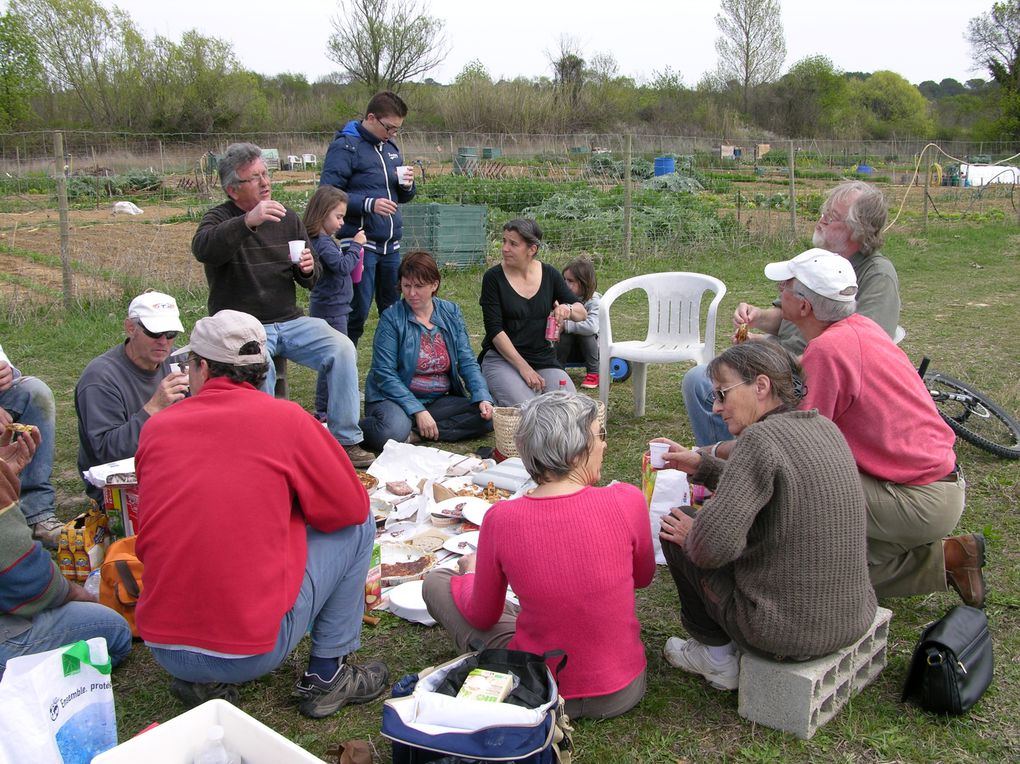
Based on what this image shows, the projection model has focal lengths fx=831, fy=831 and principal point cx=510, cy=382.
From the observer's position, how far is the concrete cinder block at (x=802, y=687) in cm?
245

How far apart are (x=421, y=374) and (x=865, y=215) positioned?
2668 mm

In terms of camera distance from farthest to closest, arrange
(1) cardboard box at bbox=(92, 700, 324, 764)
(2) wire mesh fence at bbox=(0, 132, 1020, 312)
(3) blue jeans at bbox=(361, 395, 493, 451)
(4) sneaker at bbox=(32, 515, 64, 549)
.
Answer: (2) wire mesh fence at bbox=(0, 132, 1020, 312) → (3) blue jeans at bbox=(361, 395, 493, 451) → (4) sneaker at bbox=(32, 515, 64, 549) → (1) cardboard box at bbox=(92, 700, 324, 764)

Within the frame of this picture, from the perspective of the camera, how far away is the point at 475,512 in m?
3.98

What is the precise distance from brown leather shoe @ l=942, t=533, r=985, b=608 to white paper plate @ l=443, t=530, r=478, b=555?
6.30ft

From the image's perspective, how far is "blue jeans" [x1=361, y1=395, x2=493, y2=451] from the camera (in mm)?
4953

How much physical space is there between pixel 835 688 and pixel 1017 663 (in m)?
0.80

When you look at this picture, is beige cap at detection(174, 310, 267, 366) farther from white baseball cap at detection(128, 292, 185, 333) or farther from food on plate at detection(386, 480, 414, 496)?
food on plate at detection(386, 480, 414, 496)

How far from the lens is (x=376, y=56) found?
3362 cm

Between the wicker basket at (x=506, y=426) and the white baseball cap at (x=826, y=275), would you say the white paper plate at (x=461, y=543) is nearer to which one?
the wicker basket at (x=506, y=426)

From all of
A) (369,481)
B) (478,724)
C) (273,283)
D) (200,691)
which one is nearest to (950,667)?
(478,724)

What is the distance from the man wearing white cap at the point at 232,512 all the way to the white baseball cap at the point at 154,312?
3.96 ft

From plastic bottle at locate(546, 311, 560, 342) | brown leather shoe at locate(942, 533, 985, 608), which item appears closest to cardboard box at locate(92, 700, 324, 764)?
brown leather shoe at locate(942, 533, 985, 608)

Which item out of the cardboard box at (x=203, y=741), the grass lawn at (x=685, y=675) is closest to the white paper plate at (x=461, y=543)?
the grass lawn at (x=685, y=675)

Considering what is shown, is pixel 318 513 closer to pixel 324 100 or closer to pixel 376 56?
pixel 376 56
